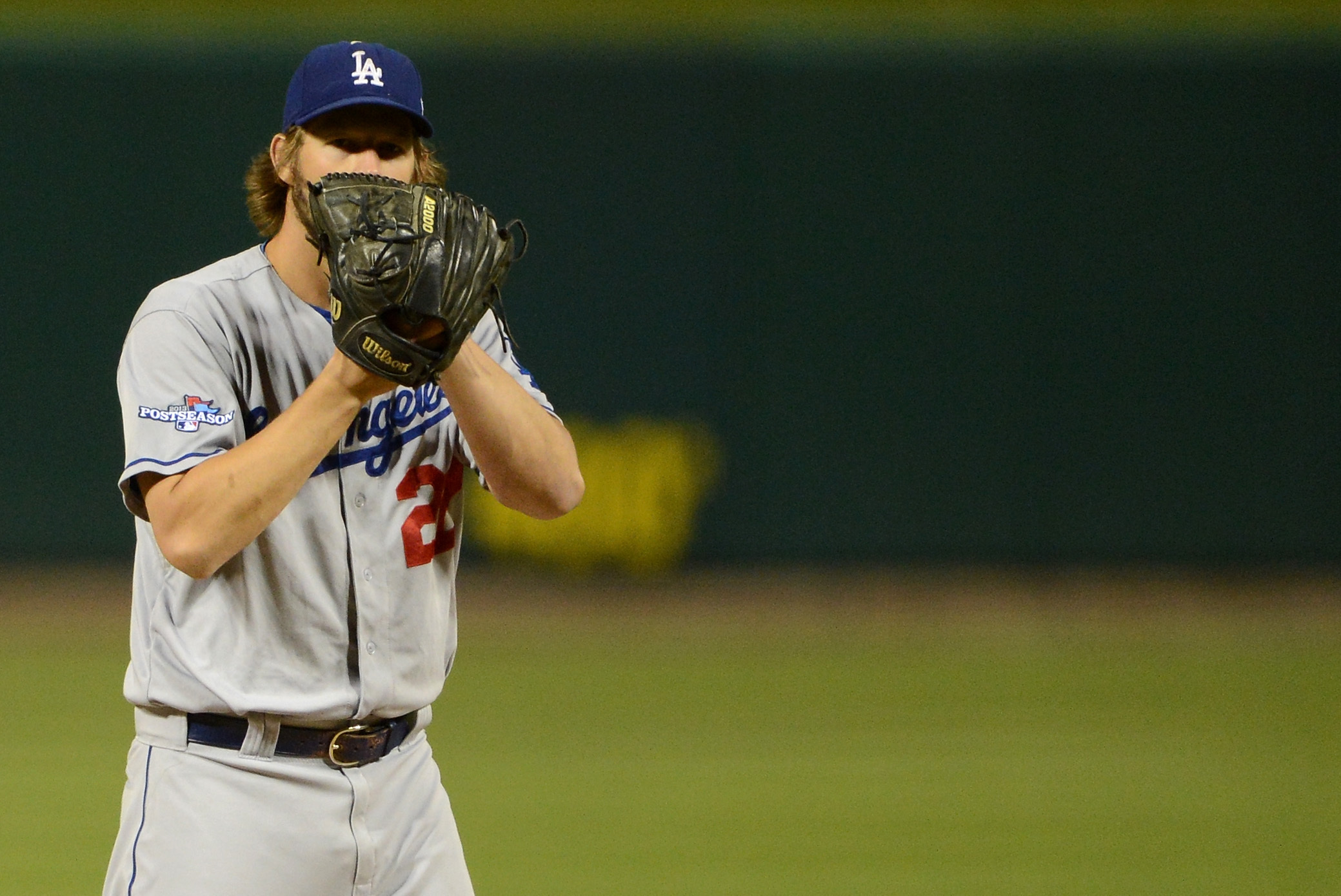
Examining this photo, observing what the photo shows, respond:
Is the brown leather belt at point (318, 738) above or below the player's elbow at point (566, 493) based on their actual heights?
below

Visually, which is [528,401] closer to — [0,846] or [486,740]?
[0,846]

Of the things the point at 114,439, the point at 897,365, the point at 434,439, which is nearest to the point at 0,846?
the point at 434,439

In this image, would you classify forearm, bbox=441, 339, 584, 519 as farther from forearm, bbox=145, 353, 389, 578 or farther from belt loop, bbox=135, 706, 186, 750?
belt loop, bbox=135, 706, 186, 750

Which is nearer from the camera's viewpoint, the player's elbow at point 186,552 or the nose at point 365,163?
the player's elbow at point 186,552

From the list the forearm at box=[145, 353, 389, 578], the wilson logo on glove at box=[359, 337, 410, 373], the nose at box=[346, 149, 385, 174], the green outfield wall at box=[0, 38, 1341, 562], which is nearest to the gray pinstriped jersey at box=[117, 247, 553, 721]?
the forearm at box=[145, 353, 389, 578]

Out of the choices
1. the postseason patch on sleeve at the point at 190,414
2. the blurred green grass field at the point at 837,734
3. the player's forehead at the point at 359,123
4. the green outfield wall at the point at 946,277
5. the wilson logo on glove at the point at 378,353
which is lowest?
the blurred green grass field at the point at 837,734

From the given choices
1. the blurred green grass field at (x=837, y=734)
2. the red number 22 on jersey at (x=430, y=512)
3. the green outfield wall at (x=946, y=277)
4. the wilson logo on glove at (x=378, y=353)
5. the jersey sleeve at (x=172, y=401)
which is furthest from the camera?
the green outfield wall at (x=946, y=277)

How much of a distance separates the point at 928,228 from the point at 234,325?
8.21 m

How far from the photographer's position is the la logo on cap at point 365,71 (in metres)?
2.50

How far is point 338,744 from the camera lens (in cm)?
256

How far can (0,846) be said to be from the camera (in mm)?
5480

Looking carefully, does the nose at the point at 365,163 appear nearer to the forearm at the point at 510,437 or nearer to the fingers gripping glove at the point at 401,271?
the fingers gripping glove at the point at 401,271

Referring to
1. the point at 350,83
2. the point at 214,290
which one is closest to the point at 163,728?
the point at 214,290

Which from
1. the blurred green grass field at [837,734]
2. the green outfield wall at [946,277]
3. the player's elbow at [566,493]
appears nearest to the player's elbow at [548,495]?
the player's elbow at [566,493]
